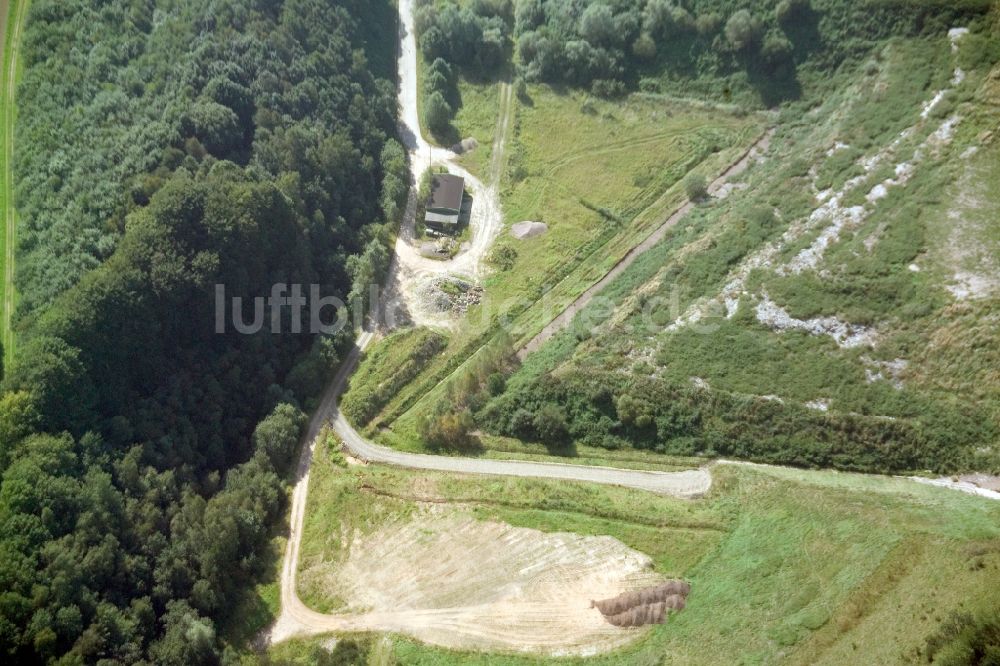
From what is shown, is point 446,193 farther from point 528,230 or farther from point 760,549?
point 760,549

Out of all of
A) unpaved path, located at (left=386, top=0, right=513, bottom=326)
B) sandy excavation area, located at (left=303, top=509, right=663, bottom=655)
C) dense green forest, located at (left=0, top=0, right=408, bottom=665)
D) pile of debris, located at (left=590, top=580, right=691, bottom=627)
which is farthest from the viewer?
unpaved path, located at (left=386, top=0, right=513, bottom=326)

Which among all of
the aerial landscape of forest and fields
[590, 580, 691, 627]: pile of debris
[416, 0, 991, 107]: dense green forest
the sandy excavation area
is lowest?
the sandy excavation area

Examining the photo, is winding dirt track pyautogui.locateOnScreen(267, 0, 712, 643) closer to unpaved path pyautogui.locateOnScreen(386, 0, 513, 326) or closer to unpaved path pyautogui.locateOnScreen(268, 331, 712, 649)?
unpaved path pyautogui.locateOnScreen(268, 331, 712, 649)

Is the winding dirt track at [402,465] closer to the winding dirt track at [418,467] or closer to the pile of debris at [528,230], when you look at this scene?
the winding dirt track at [418,467]

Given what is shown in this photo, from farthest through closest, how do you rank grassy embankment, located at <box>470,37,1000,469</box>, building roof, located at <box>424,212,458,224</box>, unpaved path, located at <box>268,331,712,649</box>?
building roof, located at <box>424,212,458,224</box>
grassy embankment, located at <box>470,37,1000,469</box>
unpaved path, located at <box>268,331,712,649</box>

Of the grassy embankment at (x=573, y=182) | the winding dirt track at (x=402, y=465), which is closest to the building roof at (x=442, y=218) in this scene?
the winding dirt track at (x=402, y=465)

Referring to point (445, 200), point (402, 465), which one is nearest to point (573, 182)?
point (445, 200)

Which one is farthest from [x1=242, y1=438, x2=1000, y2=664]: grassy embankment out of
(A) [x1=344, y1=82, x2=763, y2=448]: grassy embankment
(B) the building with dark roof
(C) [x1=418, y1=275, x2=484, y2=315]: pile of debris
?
(B) the building with dark roof

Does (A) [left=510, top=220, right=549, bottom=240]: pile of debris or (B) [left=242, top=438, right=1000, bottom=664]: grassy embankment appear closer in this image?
(B) [left=242, top=438, right=1000, bottom=664]: grassy embankment
